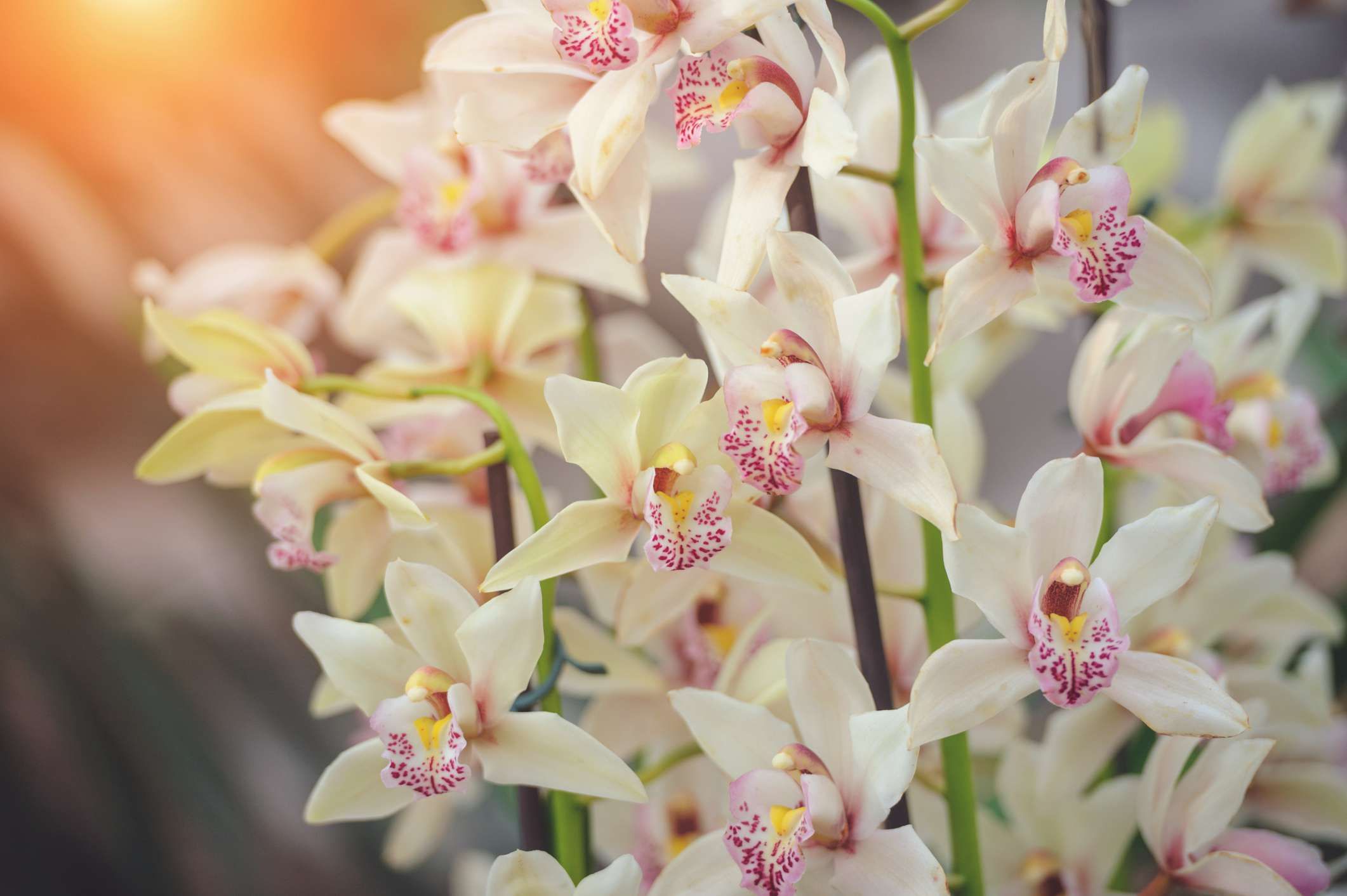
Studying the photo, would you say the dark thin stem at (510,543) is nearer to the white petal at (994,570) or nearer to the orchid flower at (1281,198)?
the white petal at (994,570)

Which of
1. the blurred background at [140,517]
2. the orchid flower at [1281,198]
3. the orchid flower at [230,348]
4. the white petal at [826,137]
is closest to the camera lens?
the white petal at [826,137]

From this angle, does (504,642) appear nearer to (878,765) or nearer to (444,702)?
(444,702)

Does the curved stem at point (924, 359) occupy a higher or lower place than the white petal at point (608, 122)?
lower

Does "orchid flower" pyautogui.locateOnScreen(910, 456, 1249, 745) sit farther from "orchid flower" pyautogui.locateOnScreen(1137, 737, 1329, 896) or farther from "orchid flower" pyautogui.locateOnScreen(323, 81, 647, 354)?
"orchid flower" pyautogui.locateOnScreen(323, 81, 647, 354)

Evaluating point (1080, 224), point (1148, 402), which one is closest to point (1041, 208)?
point (1080, 224)

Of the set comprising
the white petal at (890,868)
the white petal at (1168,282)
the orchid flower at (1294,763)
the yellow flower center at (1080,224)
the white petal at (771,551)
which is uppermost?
the yellow flower center at (1080,224)

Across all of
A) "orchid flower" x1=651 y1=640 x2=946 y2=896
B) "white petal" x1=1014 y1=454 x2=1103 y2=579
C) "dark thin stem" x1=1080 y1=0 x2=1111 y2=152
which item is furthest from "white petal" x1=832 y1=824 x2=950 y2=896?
"dark thin stem" x1=1080 y1=0 x2=1111 y2=152

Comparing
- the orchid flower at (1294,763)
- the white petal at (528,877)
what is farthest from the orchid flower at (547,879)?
the orchid flower at (1294,763)
